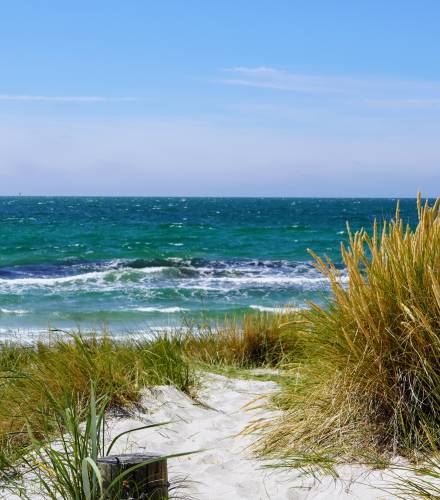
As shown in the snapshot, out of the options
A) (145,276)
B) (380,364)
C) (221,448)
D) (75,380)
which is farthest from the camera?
(145,276)

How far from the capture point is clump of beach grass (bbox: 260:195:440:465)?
3473 millimetres

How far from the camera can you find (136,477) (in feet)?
9.67

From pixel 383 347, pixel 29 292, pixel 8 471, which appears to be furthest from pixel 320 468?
pixel 29 292

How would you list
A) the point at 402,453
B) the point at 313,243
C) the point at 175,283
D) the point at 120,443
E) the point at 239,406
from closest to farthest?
the point at 402,453, the point at 120,443, the point at 239,406, the point at 175,283, the point at 313,243

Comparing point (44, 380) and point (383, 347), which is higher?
point (383, 347)

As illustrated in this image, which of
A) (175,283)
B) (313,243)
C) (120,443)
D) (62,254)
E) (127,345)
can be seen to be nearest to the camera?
(120,443)

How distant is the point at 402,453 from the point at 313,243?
27.2m

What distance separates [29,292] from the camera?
51.7ft

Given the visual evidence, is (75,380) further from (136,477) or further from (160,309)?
(160,309)

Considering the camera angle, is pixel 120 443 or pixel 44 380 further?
pixel 44 380

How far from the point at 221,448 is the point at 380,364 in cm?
110

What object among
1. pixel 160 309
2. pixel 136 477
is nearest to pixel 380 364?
pixel 136 477

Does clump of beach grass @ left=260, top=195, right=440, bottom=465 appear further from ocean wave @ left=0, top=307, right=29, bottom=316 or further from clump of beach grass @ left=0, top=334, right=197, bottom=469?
ocean wave @ left=0, top=307, right=29, bottom=316

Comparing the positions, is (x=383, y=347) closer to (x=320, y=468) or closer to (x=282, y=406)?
(x=320, y=468)
